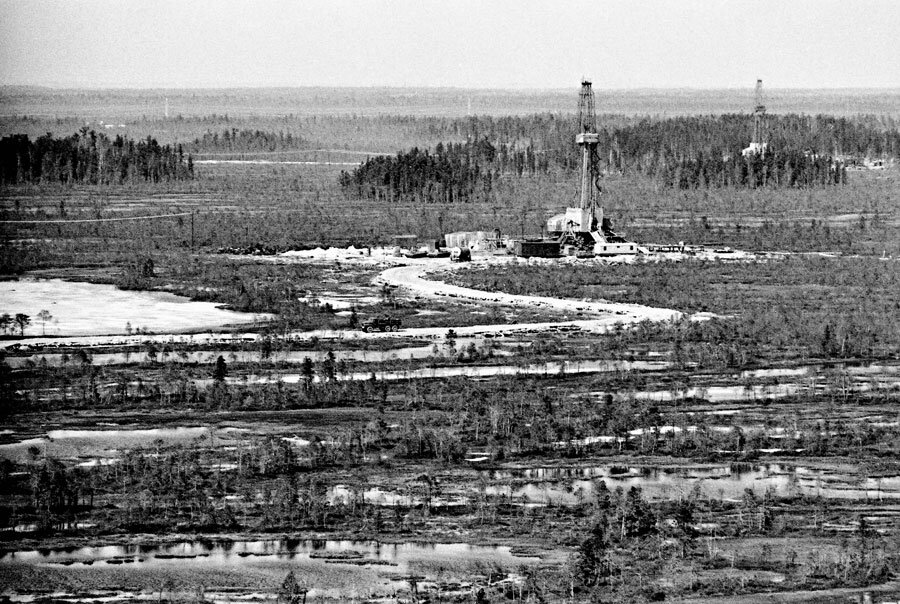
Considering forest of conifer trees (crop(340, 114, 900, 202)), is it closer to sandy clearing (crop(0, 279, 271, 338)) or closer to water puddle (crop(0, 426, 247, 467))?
sandy clearing (crop(0, 279, 271, 338))

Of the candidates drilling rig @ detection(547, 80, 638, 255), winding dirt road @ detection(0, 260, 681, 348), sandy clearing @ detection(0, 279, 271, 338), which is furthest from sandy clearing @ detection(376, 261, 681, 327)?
drilling rig @ detection(547, 80, 638, 255)

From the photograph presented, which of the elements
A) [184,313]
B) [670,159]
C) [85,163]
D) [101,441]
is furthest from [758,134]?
[101,441]

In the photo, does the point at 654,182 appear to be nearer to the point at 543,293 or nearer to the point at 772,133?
the point at 772,133

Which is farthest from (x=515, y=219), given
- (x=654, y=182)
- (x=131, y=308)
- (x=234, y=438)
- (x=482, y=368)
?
(x=234, y=438)

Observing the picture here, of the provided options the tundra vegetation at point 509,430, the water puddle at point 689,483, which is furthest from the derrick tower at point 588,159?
the water puddle at point 689,483

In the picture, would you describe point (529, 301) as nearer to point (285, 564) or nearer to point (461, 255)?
point (461, 255)

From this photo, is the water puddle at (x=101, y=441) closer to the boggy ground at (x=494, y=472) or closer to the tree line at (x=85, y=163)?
the boggy ground at (x=494, y=472)

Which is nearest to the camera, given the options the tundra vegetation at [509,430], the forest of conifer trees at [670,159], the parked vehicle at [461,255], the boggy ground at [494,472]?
the boggy ground at [494,472]
